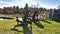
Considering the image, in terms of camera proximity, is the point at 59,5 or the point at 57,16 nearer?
the point at 57,16

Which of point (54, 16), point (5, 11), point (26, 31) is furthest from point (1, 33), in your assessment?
point (5, 11)

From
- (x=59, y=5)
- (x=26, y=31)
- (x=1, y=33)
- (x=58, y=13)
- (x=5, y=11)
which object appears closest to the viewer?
(x=26, y=31)

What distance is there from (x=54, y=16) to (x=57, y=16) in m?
1.14

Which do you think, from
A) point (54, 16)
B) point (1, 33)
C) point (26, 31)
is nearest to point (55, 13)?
point (54, 16)

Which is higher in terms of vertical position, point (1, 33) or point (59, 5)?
point (59, 5)

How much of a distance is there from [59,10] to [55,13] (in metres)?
1.21

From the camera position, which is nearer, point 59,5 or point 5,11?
point 59,5

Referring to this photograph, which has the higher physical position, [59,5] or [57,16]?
[59,5]

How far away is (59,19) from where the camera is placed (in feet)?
116

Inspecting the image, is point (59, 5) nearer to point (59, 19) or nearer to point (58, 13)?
point (58, 13)

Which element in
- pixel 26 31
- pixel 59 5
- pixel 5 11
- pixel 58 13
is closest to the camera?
pixel 26 31

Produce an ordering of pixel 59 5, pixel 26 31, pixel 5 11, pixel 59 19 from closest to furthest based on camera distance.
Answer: pixel 26 31 < pixel 59 19 < pixel 59 5 < pixel 5 11

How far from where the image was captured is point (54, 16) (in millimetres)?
38344

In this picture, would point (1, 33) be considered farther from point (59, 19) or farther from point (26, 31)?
point (59, 19)
